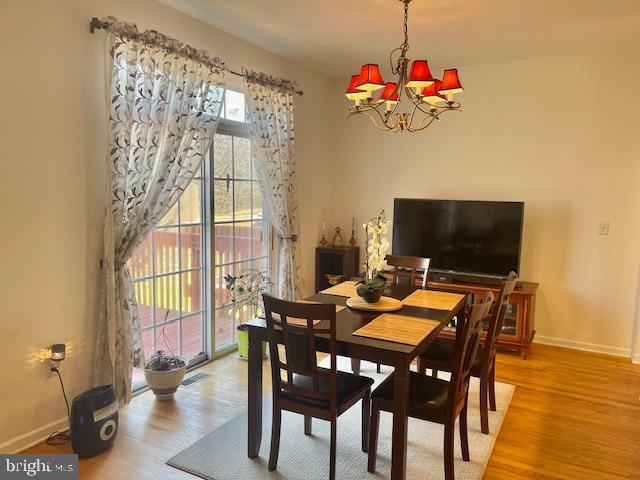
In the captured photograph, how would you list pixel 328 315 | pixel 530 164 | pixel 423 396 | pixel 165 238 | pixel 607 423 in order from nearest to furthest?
pixel 328 315 < pixel 423 396 < pixel 607 423 < pixel 165 238 < pixel 530 164

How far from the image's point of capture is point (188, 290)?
3779 millimetres

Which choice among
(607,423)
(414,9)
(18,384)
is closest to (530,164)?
(414,9)

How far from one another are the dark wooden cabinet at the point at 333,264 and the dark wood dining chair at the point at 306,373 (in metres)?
2.70

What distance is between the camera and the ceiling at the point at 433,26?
3.20 m

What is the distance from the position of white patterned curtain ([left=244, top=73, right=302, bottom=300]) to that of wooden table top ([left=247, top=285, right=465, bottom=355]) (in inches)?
55.5

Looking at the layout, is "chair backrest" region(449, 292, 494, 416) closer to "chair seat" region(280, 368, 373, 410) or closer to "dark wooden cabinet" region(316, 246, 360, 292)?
"chair seat" region(280, 368, 373, 410)

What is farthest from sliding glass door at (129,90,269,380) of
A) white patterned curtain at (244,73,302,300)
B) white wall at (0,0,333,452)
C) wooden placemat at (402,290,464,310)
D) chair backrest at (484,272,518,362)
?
chair backrest at (484,272,518,362)

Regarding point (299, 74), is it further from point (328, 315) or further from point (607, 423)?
point (607, 423)

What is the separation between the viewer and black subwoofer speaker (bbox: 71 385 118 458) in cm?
253

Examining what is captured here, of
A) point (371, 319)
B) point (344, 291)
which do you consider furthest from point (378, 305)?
point (344, 291)

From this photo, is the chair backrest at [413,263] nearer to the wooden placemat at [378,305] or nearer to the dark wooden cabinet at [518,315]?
the wooden placemat at [378,305]

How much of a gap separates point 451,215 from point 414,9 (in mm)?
2018

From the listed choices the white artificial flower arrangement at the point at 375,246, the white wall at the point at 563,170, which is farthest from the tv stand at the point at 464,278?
the white artificial flower arrangement at the point at 375,246

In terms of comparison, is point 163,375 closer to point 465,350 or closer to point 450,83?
point 465,350
